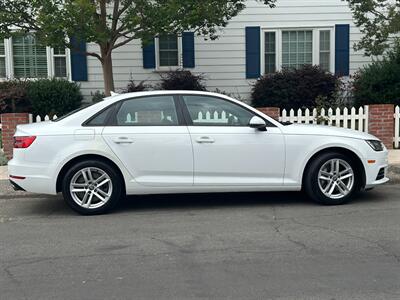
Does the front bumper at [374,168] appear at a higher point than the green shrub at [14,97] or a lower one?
lower

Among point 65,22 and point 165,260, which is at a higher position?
point 65,22

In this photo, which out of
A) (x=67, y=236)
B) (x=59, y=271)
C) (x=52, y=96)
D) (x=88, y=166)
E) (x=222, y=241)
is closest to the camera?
(x=59, y=271)

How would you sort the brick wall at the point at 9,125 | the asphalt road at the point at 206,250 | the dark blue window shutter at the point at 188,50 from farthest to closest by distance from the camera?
the dark blue window shutter at the point at 188,50, the brick wall at the point at 9,125, the asphalt road at the point at 206,250

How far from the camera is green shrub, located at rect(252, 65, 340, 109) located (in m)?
14.3

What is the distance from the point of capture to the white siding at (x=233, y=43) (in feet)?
50.4

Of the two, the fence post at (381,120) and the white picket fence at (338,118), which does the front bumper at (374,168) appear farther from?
the fence post at (381,120)

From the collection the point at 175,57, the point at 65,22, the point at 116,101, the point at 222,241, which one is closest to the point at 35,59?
the point at 175,57

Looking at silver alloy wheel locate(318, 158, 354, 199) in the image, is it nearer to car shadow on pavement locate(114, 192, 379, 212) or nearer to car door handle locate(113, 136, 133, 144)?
car shadow on pavement locate(114, 192, 379, 212)

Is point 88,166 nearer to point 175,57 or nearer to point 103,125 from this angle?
point 103,125

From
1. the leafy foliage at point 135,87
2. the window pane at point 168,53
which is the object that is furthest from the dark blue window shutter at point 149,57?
the leafy foliage at point 135,87

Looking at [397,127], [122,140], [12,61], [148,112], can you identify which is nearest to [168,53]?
[12,61]

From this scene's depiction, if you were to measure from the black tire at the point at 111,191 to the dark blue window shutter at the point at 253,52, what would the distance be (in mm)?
9654

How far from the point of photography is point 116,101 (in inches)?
268

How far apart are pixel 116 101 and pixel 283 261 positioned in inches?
127
